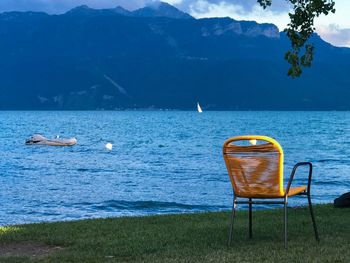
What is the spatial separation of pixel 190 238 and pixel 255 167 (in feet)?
4.95

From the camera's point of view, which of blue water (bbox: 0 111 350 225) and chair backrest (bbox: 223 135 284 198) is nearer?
chair backrest (bbox: 223 135 284 198)

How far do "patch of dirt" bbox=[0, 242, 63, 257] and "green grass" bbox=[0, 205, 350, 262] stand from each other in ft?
0.54

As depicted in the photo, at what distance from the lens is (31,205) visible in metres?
23.7

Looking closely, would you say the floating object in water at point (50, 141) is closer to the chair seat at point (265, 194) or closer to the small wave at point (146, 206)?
the small wave at point (146, 206)

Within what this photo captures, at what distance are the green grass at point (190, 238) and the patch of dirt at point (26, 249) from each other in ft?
0.54

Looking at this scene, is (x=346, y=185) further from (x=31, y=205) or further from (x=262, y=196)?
(x=262, y=196)

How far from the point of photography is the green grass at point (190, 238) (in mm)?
6633

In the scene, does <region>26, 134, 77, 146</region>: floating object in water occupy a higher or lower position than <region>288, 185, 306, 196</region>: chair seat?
lower

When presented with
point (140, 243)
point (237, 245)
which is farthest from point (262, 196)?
point (140, 243)

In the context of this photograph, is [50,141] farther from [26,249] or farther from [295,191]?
[295,191]

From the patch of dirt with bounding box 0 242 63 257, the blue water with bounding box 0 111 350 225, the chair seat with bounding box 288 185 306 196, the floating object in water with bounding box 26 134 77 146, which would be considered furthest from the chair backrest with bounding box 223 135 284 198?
the floating object in water with bounding box 26 134 77 146

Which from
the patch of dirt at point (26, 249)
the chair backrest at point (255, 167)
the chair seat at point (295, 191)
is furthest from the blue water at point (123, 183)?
the chair seat at point (295, 191)

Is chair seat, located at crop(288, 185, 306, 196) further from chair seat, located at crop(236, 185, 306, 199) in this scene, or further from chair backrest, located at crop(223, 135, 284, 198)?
chair backrest, located at crop(223, 135, 284, 198)

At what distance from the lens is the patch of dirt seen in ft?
23.5
